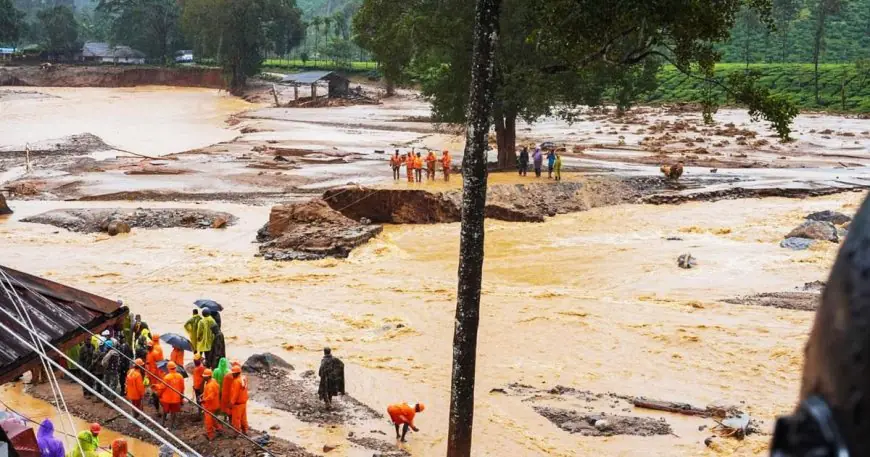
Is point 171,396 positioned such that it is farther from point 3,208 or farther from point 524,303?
point 3,208

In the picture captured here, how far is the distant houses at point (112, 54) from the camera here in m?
92.9

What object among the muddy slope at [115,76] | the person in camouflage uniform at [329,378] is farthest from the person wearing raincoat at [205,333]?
the muddy slope at [115,76]

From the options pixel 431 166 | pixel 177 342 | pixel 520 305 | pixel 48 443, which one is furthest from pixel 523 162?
pixel 48 443

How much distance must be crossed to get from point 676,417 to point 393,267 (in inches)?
435

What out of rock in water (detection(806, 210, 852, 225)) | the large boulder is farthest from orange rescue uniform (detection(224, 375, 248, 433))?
rock in water (detection(806, 210, 852, 225))

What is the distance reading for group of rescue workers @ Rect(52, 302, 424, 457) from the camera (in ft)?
35.9

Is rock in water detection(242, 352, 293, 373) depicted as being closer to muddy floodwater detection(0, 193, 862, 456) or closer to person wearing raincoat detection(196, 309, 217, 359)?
muddy floodwater detection(0, 193, 862, 456)

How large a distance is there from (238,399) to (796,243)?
17242mm

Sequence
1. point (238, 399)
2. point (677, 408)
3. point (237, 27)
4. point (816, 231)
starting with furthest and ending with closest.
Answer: point (237, 27) → point (816, 231) → point (677, 408) → point (238, 399)

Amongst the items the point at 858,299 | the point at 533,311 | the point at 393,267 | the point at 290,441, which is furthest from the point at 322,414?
the point at 858,299

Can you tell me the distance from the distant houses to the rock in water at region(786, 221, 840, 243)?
84331 millimetres

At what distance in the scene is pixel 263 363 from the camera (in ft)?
46.5

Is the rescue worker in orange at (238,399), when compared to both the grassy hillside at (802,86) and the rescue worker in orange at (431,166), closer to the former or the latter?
the rescue worker in orange at (431,166)

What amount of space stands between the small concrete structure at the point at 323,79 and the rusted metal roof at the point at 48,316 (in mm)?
62356
